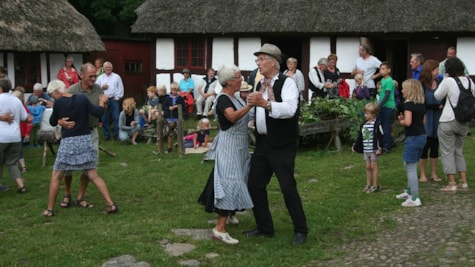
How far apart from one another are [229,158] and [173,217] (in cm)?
155

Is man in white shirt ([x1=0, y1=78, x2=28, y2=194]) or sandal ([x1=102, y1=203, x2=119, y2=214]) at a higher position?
man in white shirt ([x1=0, y1=78, x2=28, y2=194])

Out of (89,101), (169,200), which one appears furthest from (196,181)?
(89,101)

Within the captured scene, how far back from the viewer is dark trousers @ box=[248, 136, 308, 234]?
6.20m

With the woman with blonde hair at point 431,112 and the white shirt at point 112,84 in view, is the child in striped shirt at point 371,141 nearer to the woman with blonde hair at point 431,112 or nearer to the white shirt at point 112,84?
the woman with blonde hair at point 431,112

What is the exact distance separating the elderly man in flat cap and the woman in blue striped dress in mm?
151

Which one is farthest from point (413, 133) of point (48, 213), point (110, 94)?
point (110, 94)

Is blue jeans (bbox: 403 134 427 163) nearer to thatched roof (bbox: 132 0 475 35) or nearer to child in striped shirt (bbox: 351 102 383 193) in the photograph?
child in striped shirt (bbox: 351 102 383 193)

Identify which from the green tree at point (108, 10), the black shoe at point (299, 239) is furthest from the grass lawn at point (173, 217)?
the green tree at point (108, 10)

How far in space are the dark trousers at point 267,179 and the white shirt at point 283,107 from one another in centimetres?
18

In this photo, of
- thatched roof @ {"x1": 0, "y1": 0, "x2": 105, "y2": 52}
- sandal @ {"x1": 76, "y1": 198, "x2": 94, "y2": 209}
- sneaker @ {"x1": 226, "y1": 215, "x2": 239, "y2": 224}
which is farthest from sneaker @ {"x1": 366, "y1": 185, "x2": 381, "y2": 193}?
thatched roof @ {"x1": 0, "y1": 0, "x2": 105, "y2": 52}

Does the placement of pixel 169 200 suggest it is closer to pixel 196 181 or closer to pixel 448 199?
pixel 196 181

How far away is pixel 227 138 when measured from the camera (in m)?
6.38

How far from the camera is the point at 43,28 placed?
18016mm

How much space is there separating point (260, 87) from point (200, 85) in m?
12.3
